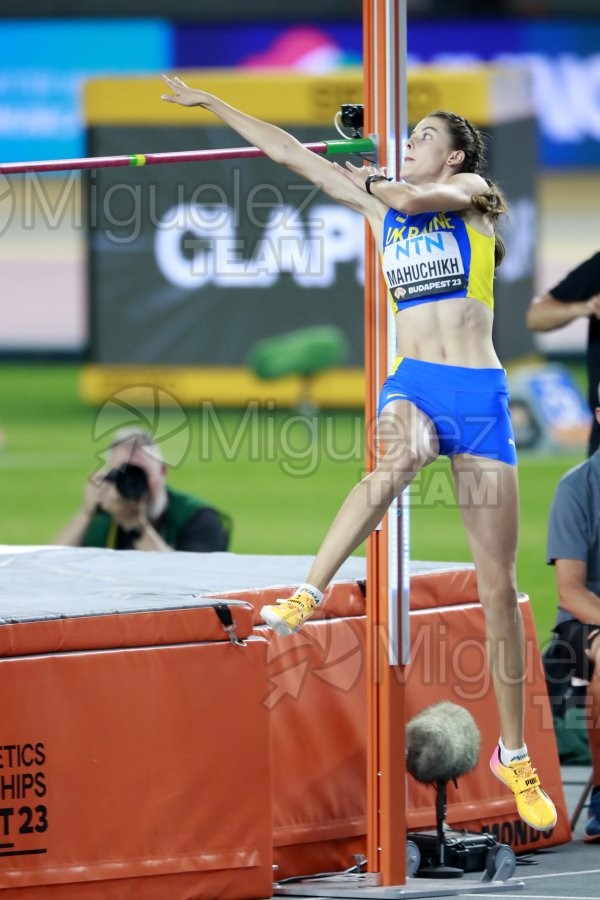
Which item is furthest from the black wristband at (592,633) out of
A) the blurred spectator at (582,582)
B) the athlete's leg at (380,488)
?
the athlete's leg at (380,488)

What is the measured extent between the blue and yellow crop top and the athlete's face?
0.36 feet

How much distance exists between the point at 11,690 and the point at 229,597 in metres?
0.75

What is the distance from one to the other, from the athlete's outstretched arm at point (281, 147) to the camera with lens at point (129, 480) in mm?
2275

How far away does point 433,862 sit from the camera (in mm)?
4641

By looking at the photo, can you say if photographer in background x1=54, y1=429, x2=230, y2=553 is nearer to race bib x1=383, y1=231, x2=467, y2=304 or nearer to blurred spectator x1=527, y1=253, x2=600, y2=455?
blurred spectator x1=527, y1=253, x2=600, y2=455

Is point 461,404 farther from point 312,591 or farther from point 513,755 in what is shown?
point 513,755

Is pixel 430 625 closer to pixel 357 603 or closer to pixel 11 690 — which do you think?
pixel 357 603

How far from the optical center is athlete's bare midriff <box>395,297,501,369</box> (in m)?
4.04

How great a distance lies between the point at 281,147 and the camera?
4.11 m

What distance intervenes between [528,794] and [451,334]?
1.12 meters

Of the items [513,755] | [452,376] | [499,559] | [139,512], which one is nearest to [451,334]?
[452,376]

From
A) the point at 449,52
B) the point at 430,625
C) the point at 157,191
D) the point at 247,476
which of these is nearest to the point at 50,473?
the point at 247,476

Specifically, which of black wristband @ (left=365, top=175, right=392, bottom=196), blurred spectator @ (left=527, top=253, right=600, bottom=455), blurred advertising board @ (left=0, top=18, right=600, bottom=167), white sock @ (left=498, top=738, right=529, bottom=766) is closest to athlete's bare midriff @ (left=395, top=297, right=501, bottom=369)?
black wristband @ (left=365, top=175, right=392, bottom=196)

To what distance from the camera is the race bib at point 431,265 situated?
13.2 feet
